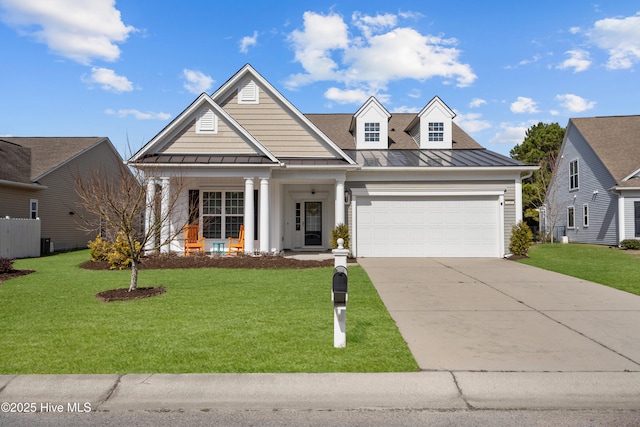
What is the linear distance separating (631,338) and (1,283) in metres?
12.3

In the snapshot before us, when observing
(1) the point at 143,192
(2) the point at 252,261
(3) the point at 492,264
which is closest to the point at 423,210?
(3) the point at 492,264

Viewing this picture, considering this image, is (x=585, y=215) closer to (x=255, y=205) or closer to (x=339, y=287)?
(x=255, y=205)

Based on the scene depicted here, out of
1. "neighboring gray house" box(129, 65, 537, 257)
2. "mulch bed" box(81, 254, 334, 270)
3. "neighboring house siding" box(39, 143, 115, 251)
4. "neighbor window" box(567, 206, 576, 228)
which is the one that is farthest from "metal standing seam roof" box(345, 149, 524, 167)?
"neighboring house siding" box(39, 143, 115, 251)

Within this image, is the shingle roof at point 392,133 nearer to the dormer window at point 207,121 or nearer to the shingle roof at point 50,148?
the dormer window at point 207,121

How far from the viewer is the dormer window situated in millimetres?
14664

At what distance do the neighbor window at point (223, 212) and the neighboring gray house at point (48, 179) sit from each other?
23.1ft

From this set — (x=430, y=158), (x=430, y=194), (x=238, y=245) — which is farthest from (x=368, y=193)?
(x=238, y=245)

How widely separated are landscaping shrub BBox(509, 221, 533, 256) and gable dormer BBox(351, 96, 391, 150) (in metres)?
7.05

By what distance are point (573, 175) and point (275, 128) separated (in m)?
20.0

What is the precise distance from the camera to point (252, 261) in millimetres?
12875

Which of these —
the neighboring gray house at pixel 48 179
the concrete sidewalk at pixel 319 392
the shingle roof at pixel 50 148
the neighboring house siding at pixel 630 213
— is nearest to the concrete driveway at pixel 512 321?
the concrete sidewalk at pixel 319 392

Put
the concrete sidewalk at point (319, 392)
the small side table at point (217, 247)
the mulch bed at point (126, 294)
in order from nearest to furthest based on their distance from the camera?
the concrete sidewalk at point (319, 392) < the mulch bed at point (126, 294) < the small side table at point (217, 247)

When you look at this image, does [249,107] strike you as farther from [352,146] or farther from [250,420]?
[250,420]

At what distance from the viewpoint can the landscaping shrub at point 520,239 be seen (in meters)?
15.2
